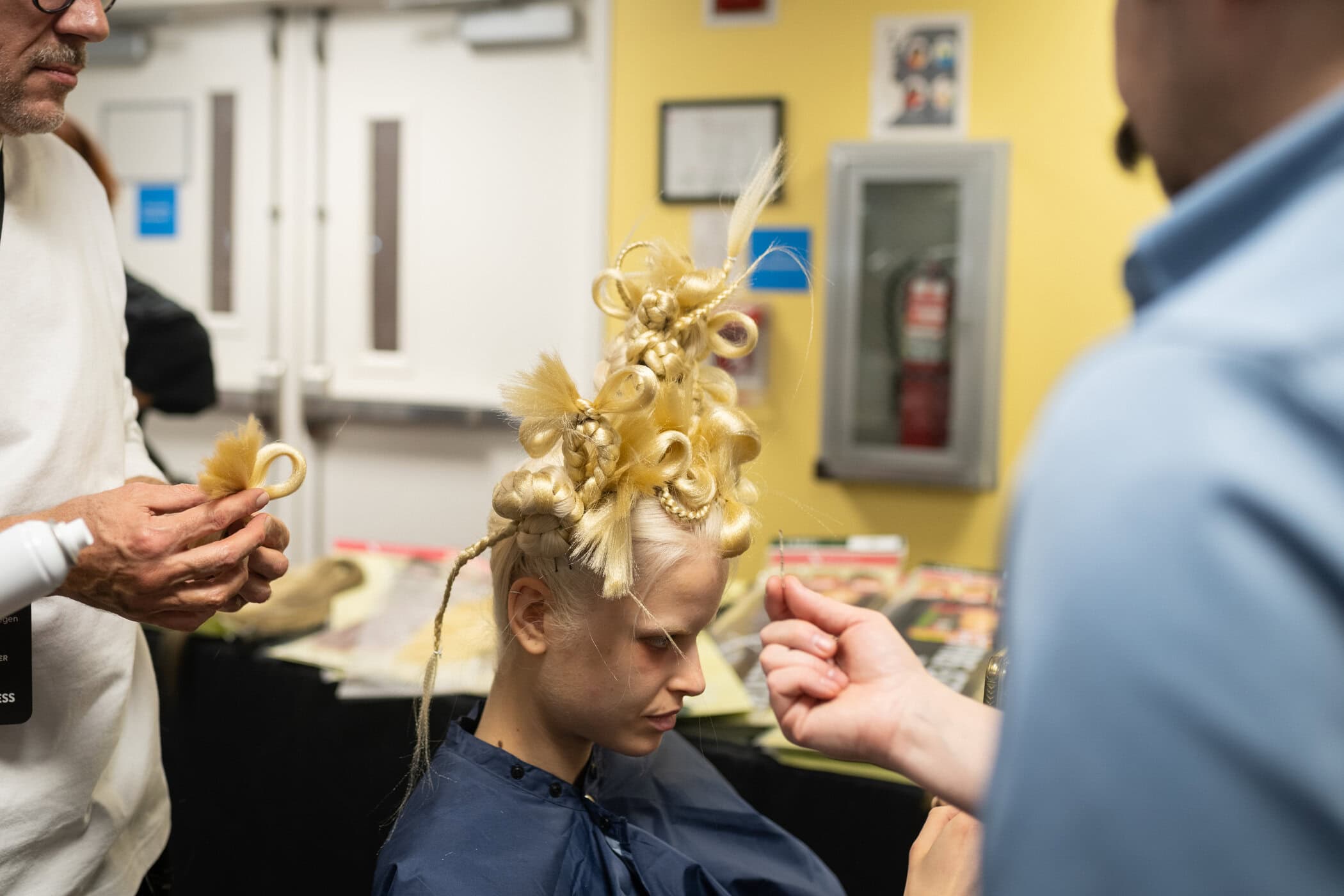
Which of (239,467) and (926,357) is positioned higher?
(926,357)

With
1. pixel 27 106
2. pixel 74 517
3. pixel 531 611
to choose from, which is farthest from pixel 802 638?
pixel 27 106

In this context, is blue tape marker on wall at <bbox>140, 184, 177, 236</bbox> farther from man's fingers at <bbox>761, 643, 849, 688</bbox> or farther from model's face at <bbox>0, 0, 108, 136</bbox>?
man's fingers at <bbox>761, 643, 849, 688</bbox>

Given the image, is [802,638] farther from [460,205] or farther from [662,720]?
[460,205]

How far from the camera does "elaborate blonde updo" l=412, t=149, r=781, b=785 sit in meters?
1.29

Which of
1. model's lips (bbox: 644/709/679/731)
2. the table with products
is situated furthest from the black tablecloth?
model's lips (bbox: 644/709/679/731)

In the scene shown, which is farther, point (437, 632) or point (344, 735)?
point (344, 735)

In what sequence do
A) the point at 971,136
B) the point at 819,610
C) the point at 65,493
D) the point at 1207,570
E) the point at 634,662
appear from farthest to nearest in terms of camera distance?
the point at 971,136 < the point at 634,662 < the point at 65,493 < the point at 819,610 < the point at 1207,570

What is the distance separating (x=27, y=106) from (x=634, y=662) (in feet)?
3.06

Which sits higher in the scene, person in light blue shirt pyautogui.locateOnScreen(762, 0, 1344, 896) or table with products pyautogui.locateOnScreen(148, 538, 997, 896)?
person in light blue shirt pyautogui.locateOnScreen(762, 0, 1344, 896)

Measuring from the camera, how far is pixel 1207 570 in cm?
44

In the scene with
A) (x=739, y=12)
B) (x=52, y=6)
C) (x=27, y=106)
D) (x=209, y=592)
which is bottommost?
(x=209, y=592)

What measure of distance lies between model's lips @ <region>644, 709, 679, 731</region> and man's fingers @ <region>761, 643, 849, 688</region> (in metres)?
0.44

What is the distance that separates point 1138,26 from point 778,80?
10.1 feet

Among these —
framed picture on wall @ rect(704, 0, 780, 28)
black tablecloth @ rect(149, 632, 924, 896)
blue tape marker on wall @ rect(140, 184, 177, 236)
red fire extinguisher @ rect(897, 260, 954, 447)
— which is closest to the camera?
black tablecloth @ rect(149, 632, 924, 896)
